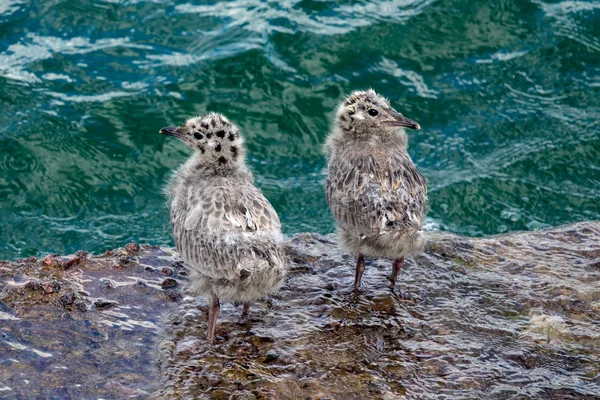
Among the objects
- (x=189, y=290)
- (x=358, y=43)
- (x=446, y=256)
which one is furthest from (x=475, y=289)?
(x=358, y=43)

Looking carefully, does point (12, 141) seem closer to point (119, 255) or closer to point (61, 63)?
point (61, 63)

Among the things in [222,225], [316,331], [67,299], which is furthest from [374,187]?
[67,299]

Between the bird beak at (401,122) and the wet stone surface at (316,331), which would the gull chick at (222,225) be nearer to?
the wet stone surface at (316,331)

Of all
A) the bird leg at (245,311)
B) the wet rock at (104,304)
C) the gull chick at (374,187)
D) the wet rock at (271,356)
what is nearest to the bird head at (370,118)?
the gull chick at (374,187)

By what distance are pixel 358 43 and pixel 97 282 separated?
27.3 feet

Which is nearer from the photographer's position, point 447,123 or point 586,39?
point 447,123

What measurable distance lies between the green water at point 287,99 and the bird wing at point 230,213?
5.03 metres

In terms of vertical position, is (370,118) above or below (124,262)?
above

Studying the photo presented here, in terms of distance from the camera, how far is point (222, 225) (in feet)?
21.7

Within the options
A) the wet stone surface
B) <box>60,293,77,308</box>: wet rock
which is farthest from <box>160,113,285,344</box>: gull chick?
<box>60,293,77,308</box>: wet rock

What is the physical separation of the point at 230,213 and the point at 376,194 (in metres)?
1.39

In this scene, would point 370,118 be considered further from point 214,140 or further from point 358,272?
point 214,140

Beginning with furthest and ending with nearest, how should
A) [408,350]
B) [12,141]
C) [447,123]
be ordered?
[447,123], [12,141], [408,350]

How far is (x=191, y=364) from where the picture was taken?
639 cm
